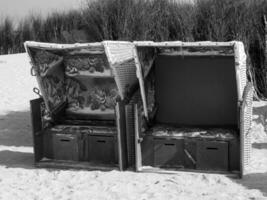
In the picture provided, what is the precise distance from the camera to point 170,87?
5.84 metres

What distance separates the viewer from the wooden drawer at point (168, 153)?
5164mm

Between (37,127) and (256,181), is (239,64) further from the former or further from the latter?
(37,127)

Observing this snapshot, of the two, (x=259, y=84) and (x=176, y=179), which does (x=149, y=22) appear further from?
(x=176, y=179)

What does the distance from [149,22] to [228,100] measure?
11.3 ft

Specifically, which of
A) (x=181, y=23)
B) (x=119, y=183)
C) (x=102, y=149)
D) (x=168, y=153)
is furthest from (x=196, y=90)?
(x=181, y=23)

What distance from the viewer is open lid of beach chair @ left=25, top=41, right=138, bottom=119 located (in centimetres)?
539

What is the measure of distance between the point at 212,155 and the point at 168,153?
1.53ft

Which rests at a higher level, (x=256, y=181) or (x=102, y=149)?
(x=102, y=149)

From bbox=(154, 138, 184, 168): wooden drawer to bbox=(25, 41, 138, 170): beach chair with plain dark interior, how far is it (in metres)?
0.36

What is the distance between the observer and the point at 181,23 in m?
8.84

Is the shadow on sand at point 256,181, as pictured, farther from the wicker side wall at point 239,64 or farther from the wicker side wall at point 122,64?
the wicker side wall at point 122,64

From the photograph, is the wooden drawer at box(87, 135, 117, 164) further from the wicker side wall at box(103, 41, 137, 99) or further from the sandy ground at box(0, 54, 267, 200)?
the wicker side wall at box(103, 41, 137, 99)

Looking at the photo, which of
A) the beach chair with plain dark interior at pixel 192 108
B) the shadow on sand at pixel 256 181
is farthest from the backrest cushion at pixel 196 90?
the shadow on sand at pixel 256 181

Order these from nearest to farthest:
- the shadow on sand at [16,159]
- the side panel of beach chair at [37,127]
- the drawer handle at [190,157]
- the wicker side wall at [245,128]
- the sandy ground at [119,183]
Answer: the sandy ground at [119,183], the wicker side wall at [245,128], the drawer handle at [190,157], the side panel of beach chair at [37,127], the shadow on sand at [16,159]
